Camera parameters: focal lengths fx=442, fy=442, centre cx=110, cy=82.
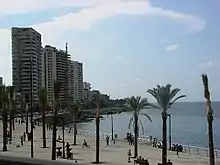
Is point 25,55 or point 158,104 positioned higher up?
point 25,55

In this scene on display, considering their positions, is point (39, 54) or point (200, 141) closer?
point (200, 141)

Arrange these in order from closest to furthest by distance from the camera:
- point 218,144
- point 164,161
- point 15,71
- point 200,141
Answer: point 164,161
point 218,144
point 200,141
point 15,71

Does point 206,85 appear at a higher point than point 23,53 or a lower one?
lower

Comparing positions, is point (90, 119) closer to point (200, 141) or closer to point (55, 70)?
point (55, 70)

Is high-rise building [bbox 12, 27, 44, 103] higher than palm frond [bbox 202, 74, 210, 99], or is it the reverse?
high-rise building [bbox 12, 27, 44, 103]

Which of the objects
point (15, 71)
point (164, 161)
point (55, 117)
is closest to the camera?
point (164, 161)

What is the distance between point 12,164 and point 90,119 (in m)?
171

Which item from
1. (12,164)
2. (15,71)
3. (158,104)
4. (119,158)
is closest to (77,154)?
(119,158)

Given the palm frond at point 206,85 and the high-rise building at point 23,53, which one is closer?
the palm frond at point 206,85

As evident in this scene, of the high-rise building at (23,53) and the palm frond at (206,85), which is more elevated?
the high-rise building at (23,53)

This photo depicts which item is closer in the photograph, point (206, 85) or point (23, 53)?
point (206, 85)

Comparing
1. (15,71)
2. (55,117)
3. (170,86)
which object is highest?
(15,71)

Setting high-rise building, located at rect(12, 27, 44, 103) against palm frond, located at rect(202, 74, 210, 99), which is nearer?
palm frond, located at rect(202, 74, 210, 99)

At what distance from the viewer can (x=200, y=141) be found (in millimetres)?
83562
